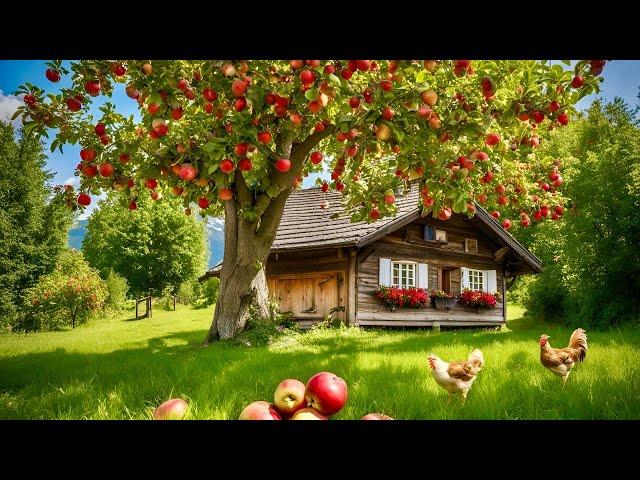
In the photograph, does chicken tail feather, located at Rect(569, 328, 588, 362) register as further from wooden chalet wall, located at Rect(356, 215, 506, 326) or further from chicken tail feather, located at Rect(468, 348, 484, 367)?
wooden chalet wall, located at Rect(356, 215, 506, 326)

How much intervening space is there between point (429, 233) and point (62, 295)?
11.5m

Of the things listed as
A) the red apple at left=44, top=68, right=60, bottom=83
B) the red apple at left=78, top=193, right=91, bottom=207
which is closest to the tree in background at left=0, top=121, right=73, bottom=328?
the red apple at left=78, top=193, right=91, bottom=207

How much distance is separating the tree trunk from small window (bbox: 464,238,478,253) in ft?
29.6

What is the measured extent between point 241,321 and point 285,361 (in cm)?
305

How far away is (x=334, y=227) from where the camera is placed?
1220 cm

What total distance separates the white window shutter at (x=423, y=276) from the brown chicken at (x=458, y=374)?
1072 cm

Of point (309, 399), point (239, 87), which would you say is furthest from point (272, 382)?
point (239, 87)

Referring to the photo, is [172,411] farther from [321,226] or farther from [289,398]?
[321,226]

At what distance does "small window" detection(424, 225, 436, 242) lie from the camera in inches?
531
